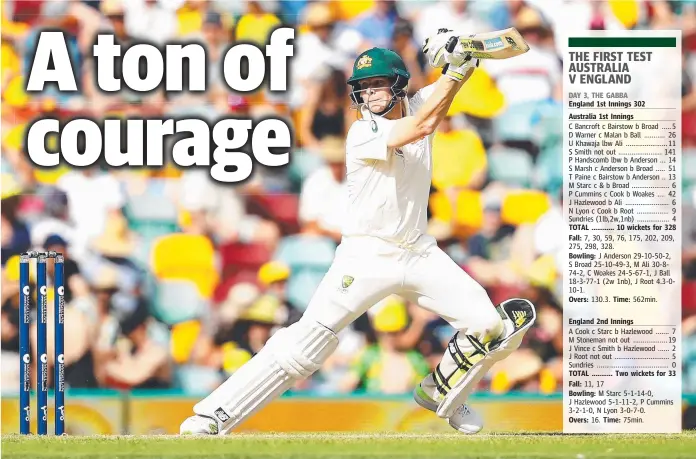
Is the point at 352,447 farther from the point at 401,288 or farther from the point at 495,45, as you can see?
the point at 495,45

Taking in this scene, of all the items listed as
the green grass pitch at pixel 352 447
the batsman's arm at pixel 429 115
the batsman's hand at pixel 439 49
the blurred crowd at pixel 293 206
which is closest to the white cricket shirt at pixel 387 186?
the batsman's arm at pixel 429 115

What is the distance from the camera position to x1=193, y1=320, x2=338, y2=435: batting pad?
6055 mm

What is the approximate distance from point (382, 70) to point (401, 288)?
928 millimetres

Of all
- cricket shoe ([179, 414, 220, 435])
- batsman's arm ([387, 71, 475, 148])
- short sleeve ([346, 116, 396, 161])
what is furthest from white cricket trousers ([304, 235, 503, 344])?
cricket shoe ([179, 414, 220, 435])

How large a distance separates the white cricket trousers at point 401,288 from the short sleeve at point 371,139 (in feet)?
1.18

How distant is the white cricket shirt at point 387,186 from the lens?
606 centimetres

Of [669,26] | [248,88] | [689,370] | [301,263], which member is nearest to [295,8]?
[248,88]

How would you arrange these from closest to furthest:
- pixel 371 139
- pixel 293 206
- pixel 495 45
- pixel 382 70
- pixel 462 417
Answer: pixel 495 45 → pixel 371 139 → pixel 382 70 → pixel 462 417 → pixel 293 206

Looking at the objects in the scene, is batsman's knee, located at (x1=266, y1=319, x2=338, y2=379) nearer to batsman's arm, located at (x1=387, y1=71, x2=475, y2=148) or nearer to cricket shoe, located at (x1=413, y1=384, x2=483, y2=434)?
cricket shoe, located at (x1=413, y1=384, x2=483, y2=434)

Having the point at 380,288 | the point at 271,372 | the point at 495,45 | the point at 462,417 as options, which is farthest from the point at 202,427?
the point at 495,45

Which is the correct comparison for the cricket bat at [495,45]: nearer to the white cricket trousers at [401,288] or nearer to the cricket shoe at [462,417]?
the white cricket trousers at [401,288]

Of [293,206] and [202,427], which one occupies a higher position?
[293,206]

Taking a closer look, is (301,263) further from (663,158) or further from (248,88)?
(663,158)

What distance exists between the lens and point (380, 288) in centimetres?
605
